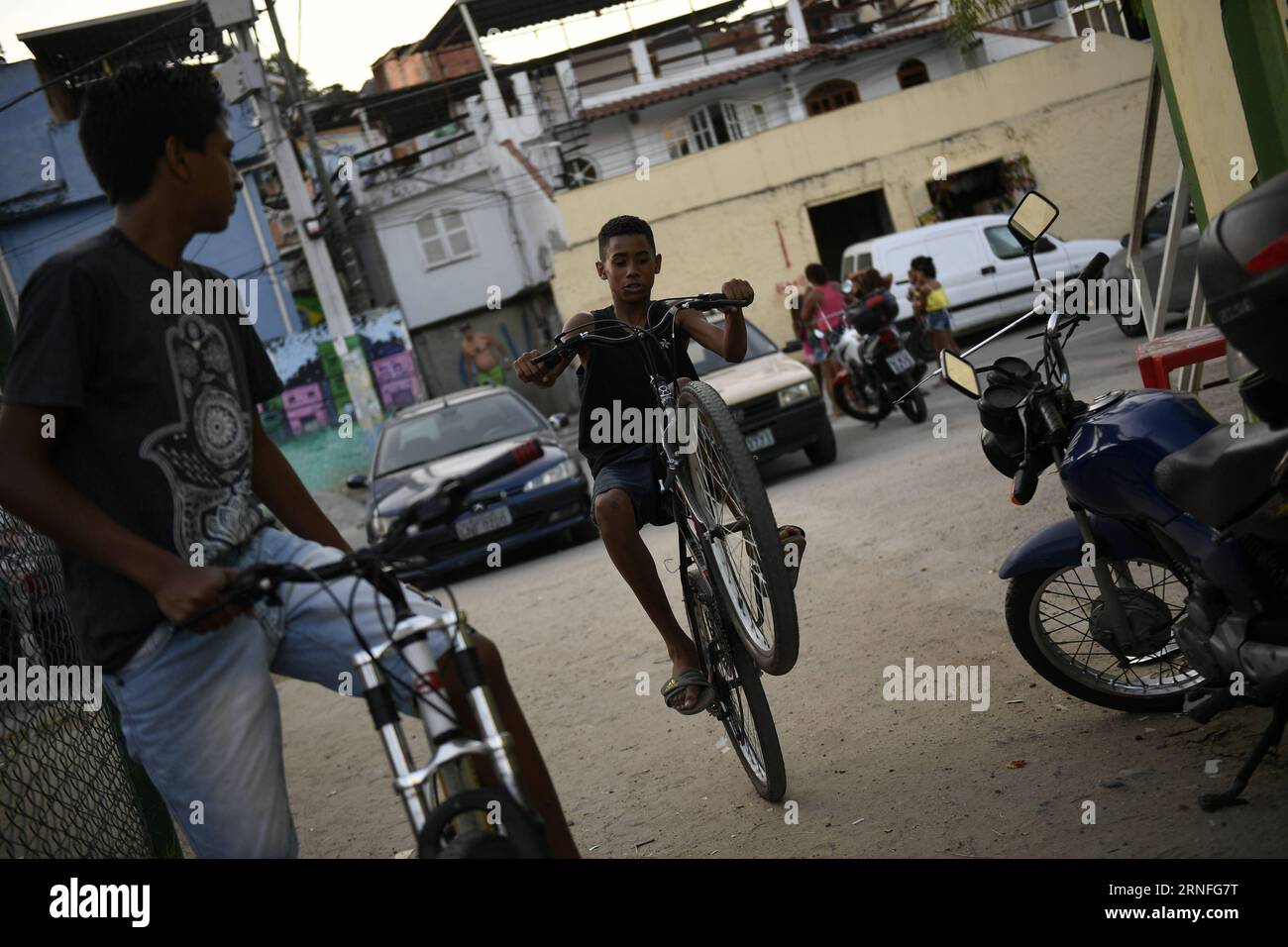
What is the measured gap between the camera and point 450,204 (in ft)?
114

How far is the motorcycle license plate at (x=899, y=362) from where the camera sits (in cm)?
1320

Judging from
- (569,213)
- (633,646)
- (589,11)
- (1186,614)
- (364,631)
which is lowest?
(633,646)

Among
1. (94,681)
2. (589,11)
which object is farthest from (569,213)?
(94,681)

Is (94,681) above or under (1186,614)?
above

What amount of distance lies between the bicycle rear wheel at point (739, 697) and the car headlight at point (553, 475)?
6863mm

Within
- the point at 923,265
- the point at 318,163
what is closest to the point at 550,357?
the point at 923,265

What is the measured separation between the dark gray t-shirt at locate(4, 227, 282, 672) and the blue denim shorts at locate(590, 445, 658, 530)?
6.19 ft

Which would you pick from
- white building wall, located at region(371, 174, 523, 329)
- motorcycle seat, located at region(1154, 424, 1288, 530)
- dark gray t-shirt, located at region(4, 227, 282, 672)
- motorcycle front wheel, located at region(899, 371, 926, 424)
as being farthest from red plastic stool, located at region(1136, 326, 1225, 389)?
white building wall, located at region(371, 174, 523, 329)

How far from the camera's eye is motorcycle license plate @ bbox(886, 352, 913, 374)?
13.2m

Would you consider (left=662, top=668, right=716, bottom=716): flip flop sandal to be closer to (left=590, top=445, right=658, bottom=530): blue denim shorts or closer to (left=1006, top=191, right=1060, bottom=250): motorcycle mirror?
(left=590, top=445, right=658, bottom=530): blue denim shorts

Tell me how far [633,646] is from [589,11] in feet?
108

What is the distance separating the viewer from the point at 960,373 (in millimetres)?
4137

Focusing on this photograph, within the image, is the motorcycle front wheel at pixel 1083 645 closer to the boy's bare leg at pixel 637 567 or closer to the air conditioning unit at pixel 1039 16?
the boy's bare leg at pixel 637 567
